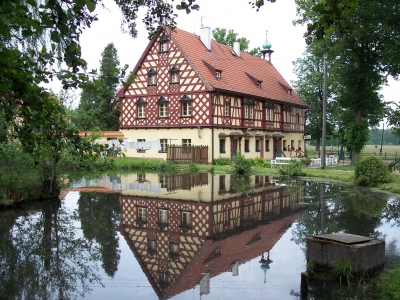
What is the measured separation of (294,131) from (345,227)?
34232mm

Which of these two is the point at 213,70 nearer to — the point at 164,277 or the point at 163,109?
the point at 163,109

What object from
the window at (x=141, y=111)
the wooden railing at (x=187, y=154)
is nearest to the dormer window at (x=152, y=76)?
the window at (x=141, y=111)

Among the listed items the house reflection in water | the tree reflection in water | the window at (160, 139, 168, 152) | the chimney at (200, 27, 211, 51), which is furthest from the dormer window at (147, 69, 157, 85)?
the tree reflection in water

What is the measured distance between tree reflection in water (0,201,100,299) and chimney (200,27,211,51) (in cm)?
2766

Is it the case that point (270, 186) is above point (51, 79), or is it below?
below

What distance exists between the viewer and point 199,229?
10.5m

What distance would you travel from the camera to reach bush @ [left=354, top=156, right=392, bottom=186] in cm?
1931

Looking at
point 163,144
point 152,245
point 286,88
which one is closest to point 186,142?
point 163,144

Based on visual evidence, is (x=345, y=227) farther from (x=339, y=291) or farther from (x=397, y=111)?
(x=397, y=111)

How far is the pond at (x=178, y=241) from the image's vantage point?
6.43 meters

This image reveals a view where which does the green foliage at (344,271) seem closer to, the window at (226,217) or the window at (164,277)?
the window at (164,277)

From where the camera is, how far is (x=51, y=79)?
470 centimetres

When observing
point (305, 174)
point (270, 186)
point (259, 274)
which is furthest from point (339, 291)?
point (305, 174)

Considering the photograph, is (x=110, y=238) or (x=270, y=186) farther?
(x=270, y=186)
